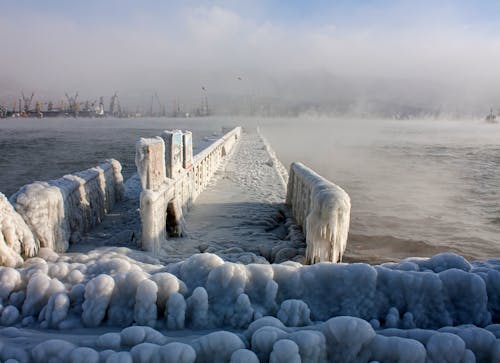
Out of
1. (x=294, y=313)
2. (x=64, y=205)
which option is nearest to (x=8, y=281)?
(x=294, y=313)

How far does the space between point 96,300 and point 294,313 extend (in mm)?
1348

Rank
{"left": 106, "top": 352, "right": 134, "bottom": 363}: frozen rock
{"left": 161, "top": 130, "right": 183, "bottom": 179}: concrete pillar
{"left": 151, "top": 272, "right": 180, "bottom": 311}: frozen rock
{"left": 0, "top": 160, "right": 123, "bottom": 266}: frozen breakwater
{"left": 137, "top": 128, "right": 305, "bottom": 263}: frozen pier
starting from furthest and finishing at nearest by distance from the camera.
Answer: {"left": 161, "top": 130, "right": 183, "bottom": 179}: concrete pillar
{"left": 137, "top": 128, "right": 305, "bottom": 263}: frozen pier
{"left": 0, "top": 160, "right": 123, "bottom": 266}: frozen breakwater
{"left": 151, "top": 272, "right": 180, "bottom": 311}: frozen rock
{"left": 106, "top": 352, "right": 134, "bottom": 363}: frozen rock

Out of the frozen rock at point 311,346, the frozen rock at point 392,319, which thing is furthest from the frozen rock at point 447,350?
the frozen rock at point 311,346

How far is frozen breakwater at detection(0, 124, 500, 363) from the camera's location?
1.97 metres

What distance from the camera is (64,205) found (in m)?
6.18

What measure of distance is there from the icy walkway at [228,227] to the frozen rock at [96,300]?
316 cm

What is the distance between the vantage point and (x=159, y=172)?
6742 mm

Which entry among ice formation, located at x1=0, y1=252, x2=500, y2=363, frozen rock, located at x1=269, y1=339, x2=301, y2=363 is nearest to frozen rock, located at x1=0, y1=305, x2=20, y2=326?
ice formation, located at x1=0, y1=252, x2=500, y2=363

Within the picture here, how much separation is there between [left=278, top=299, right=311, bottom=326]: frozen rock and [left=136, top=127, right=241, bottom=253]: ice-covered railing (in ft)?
13.1

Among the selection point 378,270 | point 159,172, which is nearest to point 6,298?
point 378,270

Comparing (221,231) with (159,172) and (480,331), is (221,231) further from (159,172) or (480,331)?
(480,331)

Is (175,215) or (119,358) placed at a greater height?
(119,358)

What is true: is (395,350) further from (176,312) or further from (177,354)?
(176,312)

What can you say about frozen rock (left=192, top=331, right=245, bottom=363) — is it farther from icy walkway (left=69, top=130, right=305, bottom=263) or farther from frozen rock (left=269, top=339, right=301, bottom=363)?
icy walkway (left=69, top=130, right=305, bottom=263)
